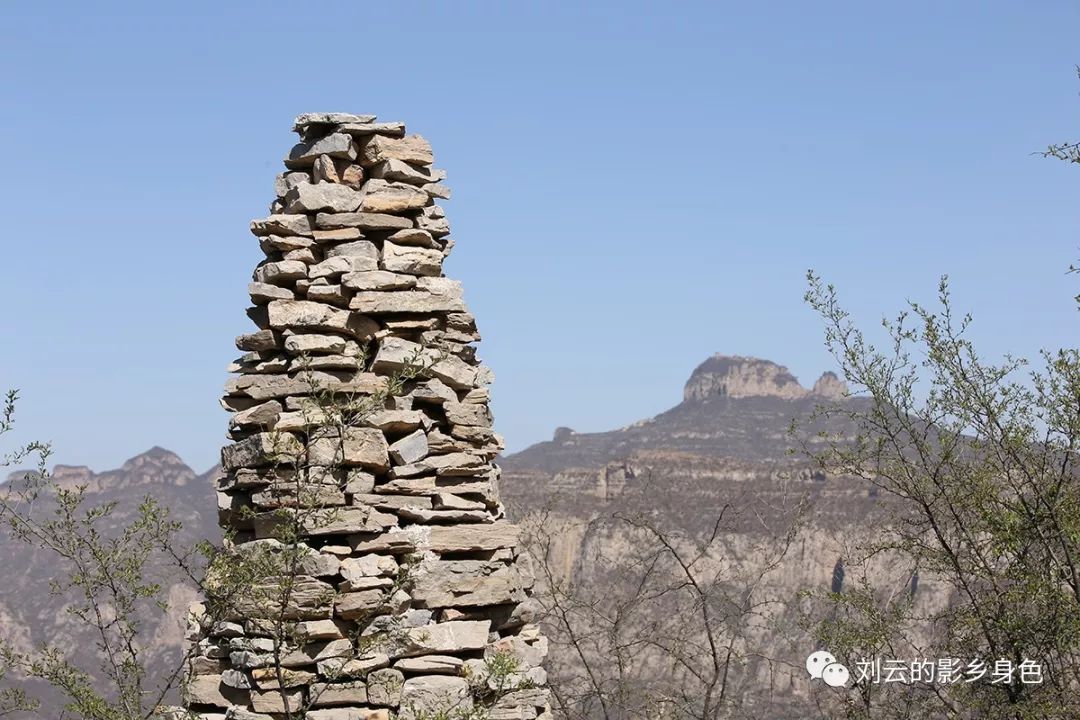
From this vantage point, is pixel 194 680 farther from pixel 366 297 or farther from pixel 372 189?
pixel 372 189

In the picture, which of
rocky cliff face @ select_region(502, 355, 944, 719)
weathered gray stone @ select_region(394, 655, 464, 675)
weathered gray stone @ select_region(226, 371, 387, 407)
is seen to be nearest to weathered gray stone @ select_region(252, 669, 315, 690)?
weathered gray stone @ select_region(394, 655, 464, 675)

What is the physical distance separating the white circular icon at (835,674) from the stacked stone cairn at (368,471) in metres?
7.15

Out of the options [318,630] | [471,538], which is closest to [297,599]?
[318,630]

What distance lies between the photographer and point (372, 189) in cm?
870

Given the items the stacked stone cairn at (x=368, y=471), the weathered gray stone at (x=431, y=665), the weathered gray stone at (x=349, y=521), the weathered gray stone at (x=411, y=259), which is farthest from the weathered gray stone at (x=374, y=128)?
the weathered gray stone at (x=431, y=665)

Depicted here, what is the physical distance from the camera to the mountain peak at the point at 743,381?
3866 inches

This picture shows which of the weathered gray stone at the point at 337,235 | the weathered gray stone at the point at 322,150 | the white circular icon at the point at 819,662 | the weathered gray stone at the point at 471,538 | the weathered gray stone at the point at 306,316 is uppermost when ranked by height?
the weathered gray stone at the point at 322,150

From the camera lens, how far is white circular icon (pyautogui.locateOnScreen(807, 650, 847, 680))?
48.7 ft

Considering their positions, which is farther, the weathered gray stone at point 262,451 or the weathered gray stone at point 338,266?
the weathered gray stone at point 338,266

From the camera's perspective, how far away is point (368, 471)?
814 centimetres

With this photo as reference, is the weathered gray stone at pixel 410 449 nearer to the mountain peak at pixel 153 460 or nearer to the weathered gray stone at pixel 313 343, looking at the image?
the weathered gray stone at pixel 313 343

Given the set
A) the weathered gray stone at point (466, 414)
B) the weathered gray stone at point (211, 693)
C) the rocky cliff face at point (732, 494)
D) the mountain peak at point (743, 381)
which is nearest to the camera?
the weathered gray stone at point (211, 693)

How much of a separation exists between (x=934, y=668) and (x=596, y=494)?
44552mm

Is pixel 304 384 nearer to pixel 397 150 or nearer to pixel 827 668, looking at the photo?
pixel 397 150
